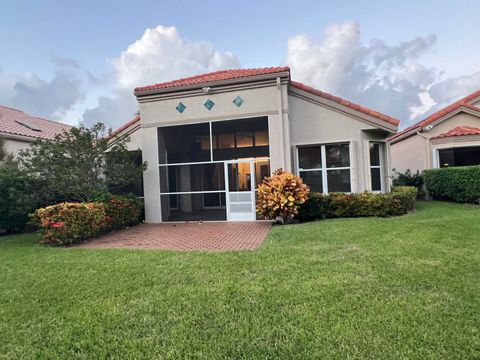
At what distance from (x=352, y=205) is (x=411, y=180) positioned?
8678mm

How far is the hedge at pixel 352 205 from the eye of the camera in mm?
11445

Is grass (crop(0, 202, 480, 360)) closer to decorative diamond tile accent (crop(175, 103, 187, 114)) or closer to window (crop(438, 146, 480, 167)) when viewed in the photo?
decorative diamond tile accent (crop(175, 103, 187, 114))

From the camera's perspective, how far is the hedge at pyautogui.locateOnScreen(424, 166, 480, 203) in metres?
13.4

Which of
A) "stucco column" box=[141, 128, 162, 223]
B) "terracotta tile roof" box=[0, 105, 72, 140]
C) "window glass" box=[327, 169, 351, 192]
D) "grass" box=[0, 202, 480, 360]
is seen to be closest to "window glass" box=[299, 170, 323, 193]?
"window glass" box=[327, 169, 351, 192]

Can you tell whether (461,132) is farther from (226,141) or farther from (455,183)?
(226,141)

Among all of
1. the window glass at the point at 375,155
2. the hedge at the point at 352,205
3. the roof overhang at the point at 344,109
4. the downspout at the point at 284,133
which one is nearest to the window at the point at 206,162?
the downspout at the point at 284,133

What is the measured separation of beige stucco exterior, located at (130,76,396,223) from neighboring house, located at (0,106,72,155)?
3.95m

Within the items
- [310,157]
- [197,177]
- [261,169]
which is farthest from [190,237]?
[197,177]

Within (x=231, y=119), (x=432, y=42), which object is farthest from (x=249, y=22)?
(x=432, y=42)

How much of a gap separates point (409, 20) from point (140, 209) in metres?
14.5

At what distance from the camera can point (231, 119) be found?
1306cm

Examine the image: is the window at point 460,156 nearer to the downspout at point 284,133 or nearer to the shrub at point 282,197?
the downspout at point 284,133

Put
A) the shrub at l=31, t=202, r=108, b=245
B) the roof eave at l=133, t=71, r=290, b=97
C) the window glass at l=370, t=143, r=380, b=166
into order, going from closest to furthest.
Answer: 1. the shrub at l=31, t=202, r=108, b=245
2. the roof eave at l=133, t=71, r=290, b=97
3. the window glass at l=370, t=143, r=380, b=166

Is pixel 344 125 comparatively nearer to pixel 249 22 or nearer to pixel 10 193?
pixel 249 22
